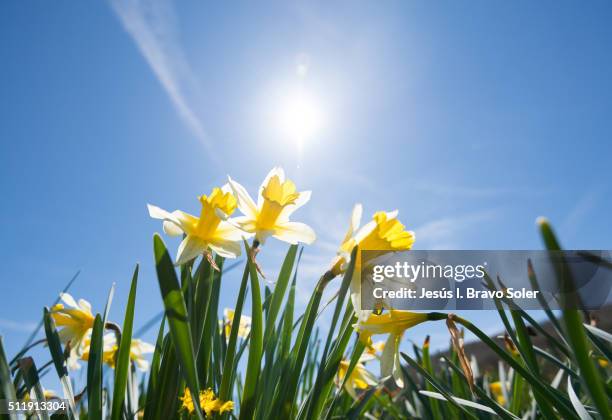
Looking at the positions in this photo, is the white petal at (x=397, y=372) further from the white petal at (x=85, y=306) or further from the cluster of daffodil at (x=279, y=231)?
the white petal at (x=85, y=306)

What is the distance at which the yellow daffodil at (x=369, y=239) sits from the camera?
3.22 feet

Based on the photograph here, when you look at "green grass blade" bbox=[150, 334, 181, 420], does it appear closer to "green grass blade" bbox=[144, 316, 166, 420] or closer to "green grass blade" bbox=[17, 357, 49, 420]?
"green grass blade" bbox=[144, 316, 166, 420]

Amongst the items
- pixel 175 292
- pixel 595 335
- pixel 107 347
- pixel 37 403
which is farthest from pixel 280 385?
pixel 107 347

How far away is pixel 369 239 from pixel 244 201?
0.34 meters

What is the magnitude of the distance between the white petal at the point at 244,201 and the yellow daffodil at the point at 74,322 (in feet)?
2.31

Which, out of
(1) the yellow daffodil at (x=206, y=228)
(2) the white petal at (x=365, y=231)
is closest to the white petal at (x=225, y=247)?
(1) the yellow daffodil at (x=206, y=228)

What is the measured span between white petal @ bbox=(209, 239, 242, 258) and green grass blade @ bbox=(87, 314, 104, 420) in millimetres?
348

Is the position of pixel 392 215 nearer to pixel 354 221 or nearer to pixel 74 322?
pixel 354 221

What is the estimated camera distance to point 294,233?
1.09 m

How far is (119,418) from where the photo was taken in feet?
3.52

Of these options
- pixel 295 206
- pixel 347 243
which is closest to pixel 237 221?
pixel 295 206

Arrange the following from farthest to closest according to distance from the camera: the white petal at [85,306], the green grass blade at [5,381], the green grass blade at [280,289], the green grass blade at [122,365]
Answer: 1. the white petal at [85,306]
2. the green grass blade at [280,289]
3. the green grass blade at [122,365]
4. the green grass blade at [5,381]

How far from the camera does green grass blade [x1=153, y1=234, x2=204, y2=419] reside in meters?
0.85

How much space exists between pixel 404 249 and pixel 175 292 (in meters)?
0.55
